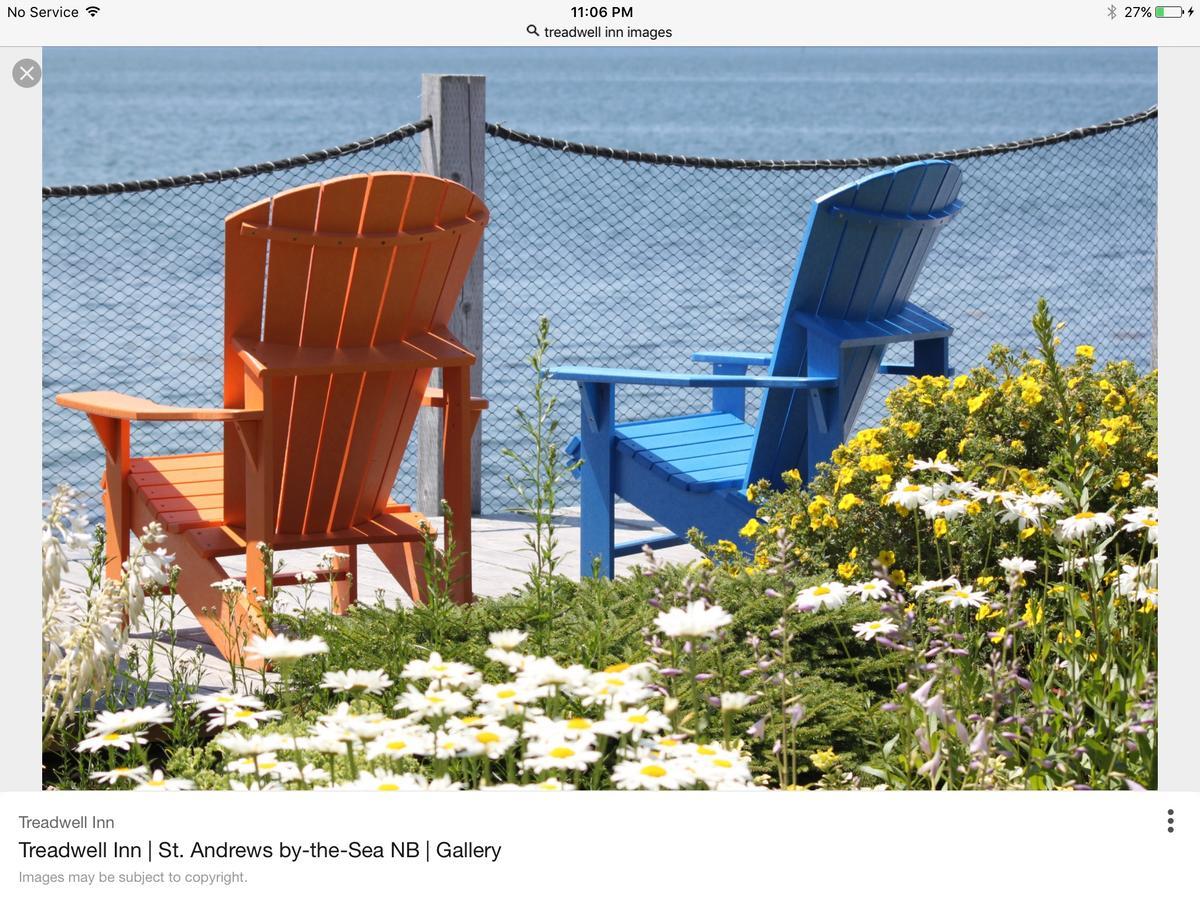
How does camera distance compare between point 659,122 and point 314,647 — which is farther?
point 659,122

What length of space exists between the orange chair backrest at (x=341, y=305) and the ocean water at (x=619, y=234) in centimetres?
71

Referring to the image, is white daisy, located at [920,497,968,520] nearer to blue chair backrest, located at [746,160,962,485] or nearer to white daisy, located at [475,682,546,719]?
white daisy, located at [475,682,546,719]

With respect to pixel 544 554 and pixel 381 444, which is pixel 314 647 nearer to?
pixel 544 554

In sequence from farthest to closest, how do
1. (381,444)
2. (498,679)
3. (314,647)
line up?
(381,444) → (498,679) → (314,647)

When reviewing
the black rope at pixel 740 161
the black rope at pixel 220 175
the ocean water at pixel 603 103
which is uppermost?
the ocean water at pixel 603 103

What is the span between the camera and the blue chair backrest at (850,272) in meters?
3.85

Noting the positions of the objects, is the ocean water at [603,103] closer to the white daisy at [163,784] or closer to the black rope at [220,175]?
the white daisy at [163,784]

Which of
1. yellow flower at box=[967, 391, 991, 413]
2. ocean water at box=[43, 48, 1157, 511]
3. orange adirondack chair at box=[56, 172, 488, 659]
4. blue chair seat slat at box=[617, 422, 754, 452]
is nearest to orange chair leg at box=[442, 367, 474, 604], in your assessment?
orange adirondack chair at box=[56, 172, 488, 659]

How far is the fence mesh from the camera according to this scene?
7.46 m

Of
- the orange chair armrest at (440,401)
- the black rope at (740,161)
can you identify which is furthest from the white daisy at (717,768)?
the black rope at (740,161)
